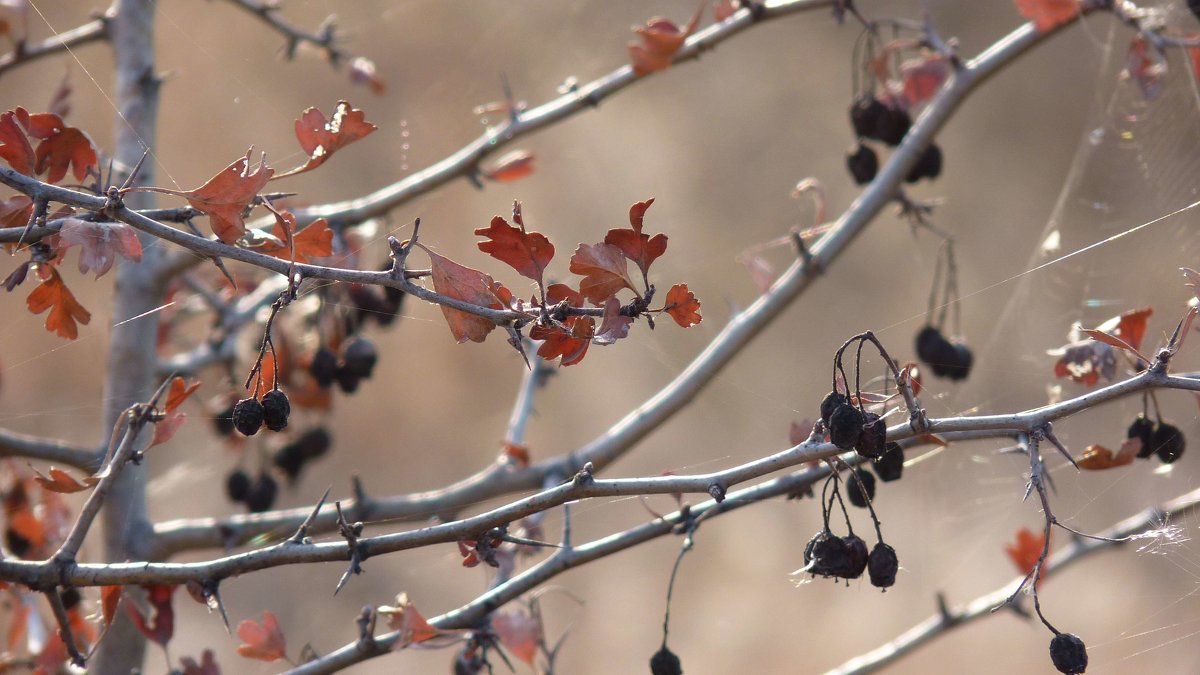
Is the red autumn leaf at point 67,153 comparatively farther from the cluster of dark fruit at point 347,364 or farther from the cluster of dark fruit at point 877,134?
the cluster of dark fruit at point 877,134

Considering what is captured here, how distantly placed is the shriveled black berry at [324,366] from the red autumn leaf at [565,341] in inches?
43.9

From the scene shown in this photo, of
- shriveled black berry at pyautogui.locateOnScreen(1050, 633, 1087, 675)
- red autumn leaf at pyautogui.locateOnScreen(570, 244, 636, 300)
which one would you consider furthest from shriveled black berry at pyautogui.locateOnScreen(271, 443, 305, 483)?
shriveled black berry at pyautogui.locateOnScreen(1050, 633, 1087, 675)

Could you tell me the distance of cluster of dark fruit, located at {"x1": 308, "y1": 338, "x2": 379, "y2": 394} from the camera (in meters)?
1.98

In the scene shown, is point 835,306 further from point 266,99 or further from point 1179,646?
point 266,99

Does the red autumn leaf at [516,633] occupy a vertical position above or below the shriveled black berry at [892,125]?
below

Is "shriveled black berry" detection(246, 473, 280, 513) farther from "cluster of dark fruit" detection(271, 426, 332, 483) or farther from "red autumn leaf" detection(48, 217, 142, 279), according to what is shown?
"red autumn leaf" detection(48, 217, 142, 279)

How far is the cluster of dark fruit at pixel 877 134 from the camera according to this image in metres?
1.92

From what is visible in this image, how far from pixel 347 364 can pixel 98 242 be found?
1.07 metres

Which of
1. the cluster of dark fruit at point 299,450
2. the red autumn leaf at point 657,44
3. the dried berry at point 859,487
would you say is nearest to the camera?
the dried berry at point 859,487

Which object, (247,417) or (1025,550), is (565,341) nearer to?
(247,417)

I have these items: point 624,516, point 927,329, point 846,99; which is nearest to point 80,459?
point 927,329

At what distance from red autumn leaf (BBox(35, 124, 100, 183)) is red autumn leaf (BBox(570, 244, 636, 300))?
0.67 metres

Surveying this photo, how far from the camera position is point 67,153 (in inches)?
47.7

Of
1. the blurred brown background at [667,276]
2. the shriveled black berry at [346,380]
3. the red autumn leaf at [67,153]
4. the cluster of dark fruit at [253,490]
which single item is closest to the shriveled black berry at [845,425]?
the red autumn leaf at [67,153]
